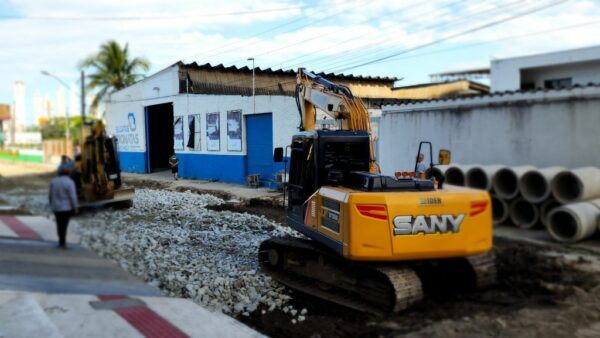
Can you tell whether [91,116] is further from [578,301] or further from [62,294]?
[578,301]

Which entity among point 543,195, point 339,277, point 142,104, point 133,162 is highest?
point 142,104

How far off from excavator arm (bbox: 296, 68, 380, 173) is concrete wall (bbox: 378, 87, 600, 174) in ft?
16.7

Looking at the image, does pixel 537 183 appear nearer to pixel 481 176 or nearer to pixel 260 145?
pixel 481 176

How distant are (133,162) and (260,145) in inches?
757

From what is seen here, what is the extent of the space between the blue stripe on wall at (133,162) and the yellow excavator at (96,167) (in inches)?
3.4

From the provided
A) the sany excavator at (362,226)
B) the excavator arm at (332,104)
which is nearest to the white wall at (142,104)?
the sany excavator at (362,226)

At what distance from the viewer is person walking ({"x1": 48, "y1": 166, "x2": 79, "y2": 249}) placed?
162 centimetres

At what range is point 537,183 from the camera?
1226 cm

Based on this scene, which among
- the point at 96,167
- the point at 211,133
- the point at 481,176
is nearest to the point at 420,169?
the point at 481,176

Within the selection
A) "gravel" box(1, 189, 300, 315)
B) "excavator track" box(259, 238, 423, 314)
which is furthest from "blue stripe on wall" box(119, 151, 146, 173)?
"excavator track" box(259, 238, 423, 314)

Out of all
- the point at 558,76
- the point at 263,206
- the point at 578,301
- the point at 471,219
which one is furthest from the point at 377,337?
the point at 558,76

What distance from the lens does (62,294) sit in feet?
7.02

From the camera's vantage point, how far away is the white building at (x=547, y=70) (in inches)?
656

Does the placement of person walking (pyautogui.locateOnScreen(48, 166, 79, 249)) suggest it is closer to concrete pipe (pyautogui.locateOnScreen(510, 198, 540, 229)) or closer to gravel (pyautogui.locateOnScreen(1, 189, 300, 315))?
gravel (pyautogui.locateOnScreen(1, 189, 300, 315))
